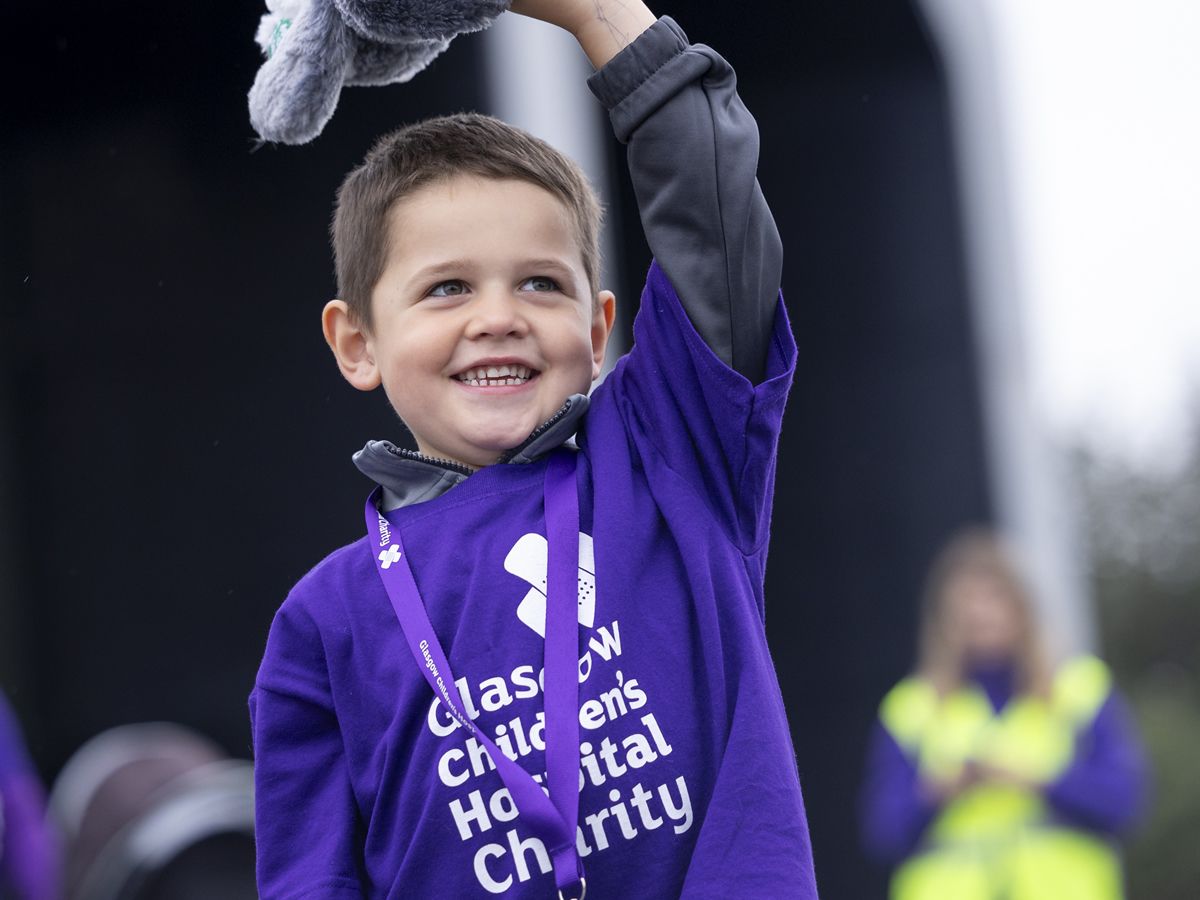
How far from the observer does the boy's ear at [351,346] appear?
2.04 meters

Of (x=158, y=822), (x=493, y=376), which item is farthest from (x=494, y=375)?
(x=158, y=822)

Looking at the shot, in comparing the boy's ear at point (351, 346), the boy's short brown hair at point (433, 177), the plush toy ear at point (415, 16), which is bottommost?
the boy's ear at point (351, 346)

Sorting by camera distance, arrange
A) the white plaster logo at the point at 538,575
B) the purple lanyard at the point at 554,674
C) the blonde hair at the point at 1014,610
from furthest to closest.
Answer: the blonde hair at the point at 1014,610 < the white plaster logo at the point at 538,575 < the purple lanyard at the point at 554,674

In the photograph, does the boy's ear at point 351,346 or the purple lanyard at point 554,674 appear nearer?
the purple lanyard at point 554,674

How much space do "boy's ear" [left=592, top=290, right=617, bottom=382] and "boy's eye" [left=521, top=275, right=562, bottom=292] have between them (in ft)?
0.27

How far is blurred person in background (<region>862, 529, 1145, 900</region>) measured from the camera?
5973 mm

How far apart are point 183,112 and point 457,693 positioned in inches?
167

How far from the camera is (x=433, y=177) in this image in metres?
1.93

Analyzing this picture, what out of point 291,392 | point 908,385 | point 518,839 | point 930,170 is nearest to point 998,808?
point 291,392

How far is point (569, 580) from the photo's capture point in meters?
1.77

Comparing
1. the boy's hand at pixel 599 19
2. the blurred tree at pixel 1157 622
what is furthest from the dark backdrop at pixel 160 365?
the blurred tree at pixel 1157 622

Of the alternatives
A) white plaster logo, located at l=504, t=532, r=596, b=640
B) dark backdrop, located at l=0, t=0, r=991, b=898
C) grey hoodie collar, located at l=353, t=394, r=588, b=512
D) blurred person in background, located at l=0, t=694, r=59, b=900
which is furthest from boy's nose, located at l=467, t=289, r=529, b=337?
dark backdrop, located at l=0, t=0, r=991, b=898

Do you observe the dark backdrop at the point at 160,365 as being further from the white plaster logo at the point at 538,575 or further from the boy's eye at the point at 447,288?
the white plaster logo at the point at 538,575

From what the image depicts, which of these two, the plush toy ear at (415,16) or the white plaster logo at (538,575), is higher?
the plush toy ear at (415,16)
